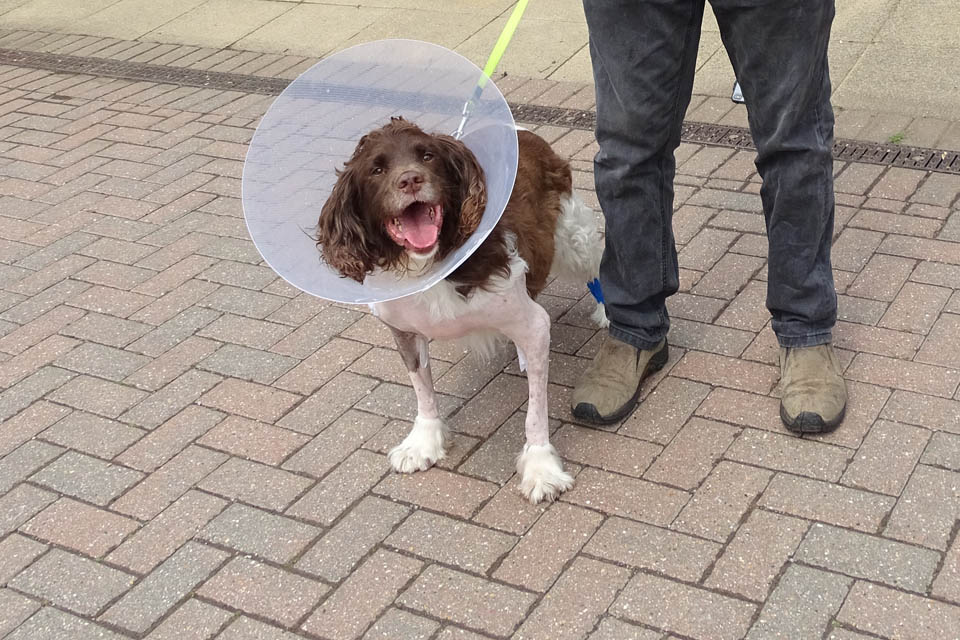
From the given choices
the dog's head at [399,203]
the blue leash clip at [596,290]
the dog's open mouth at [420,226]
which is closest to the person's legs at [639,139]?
the blue leash clip at [596,290]

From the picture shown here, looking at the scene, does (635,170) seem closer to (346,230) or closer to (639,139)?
(639,139)

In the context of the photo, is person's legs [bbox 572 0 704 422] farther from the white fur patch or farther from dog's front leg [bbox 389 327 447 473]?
dog's front leg [bbox 389 327 447 473]

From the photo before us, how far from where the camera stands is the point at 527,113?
619 centimetres

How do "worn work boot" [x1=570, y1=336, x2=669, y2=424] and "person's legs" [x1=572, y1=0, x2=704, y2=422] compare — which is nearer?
"person's legs" [x1=572, y1=0, x2=704, y2=422]

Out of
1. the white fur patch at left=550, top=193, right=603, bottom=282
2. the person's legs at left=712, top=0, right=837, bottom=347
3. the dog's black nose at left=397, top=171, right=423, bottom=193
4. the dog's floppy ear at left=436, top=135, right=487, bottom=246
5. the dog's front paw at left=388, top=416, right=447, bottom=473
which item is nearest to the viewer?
the dog's black nose at left=397, top=171, right=423, bottom=193

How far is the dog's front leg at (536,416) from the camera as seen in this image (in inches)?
130

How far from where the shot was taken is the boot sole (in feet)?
11.1

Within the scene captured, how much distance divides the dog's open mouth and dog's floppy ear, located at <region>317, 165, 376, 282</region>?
0.10 meters

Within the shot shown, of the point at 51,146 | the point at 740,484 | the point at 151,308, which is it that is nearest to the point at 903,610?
the point at 740,484

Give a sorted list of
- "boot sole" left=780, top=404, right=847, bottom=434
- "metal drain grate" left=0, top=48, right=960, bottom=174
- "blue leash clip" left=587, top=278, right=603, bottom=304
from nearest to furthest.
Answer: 1. "boot sole" left=780, top=404, right=847, bottom=434
2. "blue leash clip" left=587, top=278, right=603, bottom=304
3. "metal drain grate" left=0, top=48, right=960, bottom=174

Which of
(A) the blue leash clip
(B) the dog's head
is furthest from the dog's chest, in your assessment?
(A) the blue leash clip

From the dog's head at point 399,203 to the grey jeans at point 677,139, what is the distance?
722 mm

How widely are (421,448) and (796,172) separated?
58.7 inches

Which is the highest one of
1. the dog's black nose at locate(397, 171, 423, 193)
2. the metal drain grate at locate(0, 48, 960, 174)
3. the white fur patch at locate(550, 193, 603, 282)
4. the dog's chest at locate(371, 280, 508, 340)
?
the dog's black nose at locate(397, 171, 423, 193)
